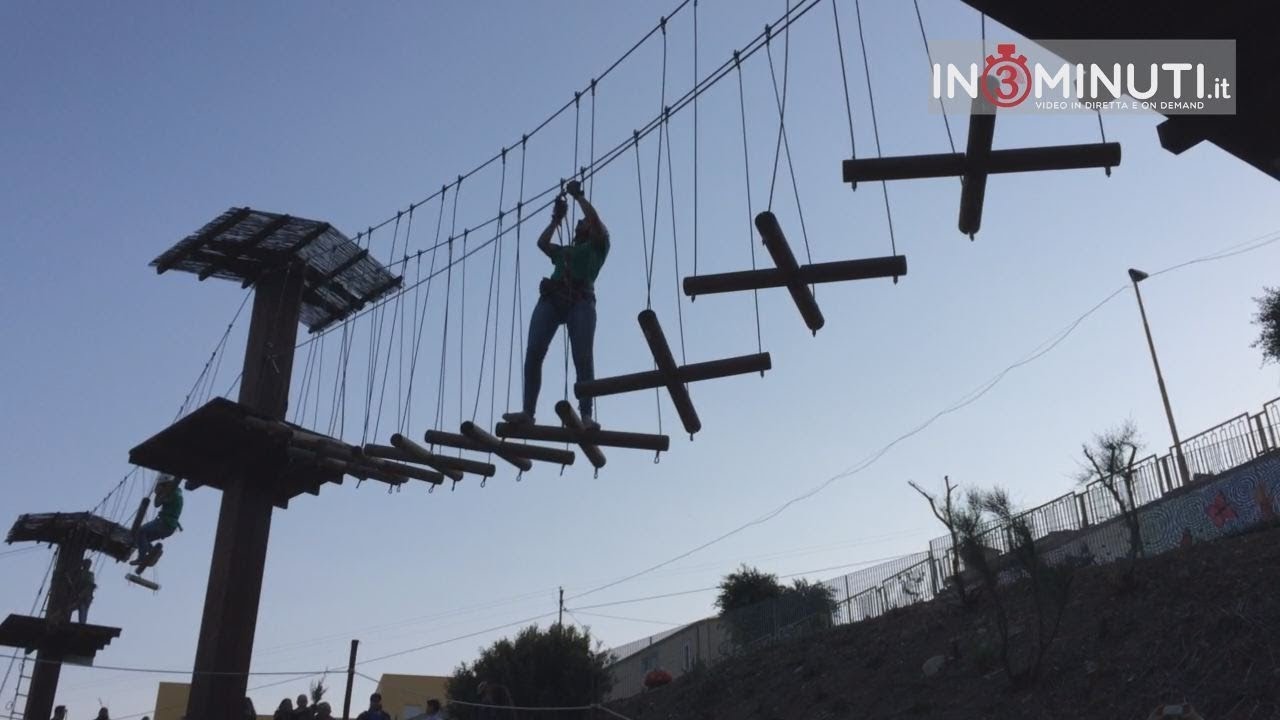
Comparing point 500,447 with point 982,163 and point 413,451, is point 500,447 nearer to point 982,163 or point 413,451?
point 413,451

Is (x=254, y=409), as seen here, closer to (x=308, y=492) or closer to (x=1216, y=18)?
(x=308, y=492)

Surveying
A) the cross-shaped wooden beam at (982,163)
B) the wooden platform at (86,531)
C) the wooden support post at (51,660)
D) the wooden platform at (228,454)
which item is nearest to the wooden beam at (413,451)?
the wooden platform at (228,454)

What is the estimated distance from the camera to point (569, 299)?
8.22 meters

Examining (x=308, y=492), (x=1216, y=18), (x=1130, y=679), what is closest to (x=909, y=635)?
(x=1130, y=679)

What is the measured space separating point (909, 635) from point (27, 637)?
1366 centimetres

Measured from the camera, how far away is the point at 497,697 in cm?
2386

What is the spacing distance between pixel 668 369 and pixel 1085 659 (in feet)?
32.8

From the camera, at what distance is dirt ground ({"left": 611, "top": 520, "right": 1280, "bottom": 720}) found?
1236 centimetres

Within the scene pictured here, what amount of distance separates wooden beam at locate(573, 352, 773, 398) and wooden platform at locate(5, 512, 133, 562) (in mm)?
12283

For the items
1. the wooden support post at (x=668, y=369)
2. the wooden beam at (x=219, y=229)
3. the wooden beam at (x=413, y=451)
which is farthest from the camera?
the wooden beam at (x=219, y=229)

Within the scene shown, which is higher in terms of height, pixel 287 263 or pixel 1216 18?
pixel 287 263

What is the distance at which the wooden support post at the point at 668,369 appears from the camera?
6.75 m

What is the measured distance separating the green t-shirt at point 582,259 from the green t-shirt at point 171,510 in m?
7.86

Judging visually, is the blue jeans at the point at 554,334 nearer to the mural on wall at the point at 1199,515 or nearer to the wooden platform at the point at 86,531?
the wooden platform at the point at 86,531
